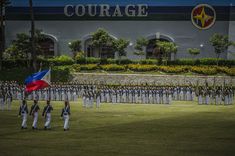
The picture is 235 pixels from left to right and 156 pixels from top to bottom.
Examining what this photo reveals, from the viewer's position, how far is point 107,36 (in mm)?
60812

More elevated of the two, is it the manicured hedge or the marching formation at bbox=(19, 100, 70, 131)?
the manicured hedge

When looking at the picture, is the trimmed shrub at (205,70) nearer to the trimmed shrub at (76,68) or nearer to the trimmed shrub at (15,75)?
the trimmed shrub at (76,68)

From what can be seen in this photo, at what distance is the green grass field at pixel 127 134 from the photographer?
21.5m

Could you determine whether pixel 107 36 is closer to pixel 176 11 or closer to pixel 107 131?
pixel 176 11

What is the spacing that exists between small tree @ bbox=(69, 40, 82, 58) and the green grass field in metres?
27.4

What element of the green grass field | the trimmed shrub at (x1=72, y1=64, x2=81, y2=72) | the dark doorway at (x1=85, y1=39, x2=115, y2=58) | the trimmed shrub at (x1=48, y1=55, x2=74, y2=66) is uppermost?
the dark doorway at (x1=85, y1=39, x2=115, y2=58)

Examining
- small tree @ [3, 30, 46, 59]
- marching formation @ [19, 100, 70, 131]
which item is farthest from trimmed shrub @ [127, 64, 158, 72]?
marching formation @ [19, 100, 70, 131]

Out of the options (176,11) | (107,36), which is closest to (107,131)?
(107,36)

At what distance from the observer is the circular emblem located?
6188 cm

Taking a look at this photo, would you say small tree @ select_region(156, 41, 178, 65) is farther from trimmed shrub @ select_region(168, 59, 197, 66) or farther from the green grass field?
the green grass field

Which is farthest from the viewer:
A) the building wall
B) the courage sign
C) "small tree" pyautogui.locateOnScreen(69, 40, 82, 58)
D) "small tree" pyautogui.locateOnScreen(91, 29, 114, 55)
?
the courage sign

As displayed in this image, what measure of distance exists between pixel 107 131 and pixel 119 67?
92.5ft

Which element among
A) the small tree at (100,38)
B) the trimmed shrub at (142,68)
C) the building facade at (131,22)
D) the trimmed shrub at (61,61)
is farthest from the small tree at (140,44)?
the trimmed shrub at (61,61)

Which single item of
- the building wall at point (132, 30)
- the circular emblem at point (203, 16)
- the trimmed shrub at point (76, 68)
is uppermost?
the circular emblem at point (203, 16)
